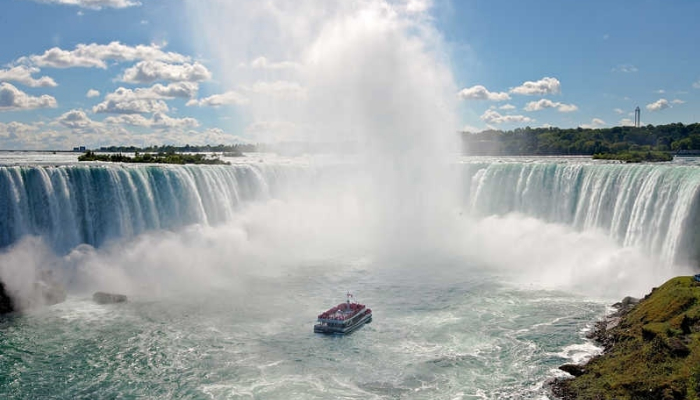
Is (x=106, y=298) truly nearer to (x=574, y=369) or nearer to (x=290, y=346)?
(x=290, y=346)

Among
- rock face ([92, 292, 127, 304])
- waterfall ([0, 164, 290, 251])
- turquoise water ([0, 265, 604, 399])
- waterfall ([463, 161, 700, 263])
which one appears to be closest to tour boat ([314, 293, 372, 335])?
turquoise water ([0, 265, 604, 399])

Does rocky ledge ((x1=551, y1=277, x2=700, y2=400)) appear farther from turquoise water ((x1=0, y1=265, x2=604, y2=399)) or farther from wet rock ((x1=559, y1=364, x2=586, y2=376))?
turquoise water ((x1=0, y1=265, x2=604, y2=399))

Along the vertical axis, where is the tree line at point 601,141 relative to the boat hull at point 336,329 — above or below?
above

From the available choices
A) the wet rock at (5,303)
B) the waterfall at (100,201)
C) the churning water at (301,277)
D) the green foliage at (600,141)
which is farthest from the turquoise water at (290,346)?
the green foliage at (600,141)

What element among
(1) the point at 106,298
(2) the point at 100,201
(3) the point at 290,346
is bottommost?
(3) the point at 290,346

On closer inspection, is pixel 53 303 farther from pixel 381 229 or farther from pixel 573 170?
pixel 573 170

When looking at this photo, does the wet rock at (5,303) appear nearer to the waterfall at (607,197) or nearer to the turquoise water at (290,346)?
the turquoise water at (290,346)

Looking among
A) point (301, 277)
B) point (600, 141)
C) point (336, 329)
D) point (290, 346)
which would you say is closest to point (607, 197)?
point (301, 277)
